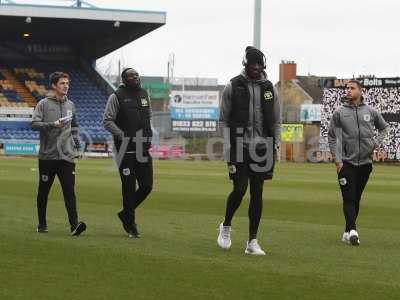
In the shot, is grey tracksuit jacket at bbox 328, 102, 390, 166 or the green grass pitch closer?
the green grass pitch

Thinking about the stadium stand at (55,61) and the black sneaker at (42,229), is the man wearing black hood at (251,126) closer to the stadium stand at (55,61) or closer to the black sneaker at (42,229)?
the black sneaker at (42,229)

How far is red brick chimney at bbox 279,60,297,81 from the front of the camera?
306 ft

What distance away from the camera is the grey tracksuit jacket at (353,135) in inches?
410

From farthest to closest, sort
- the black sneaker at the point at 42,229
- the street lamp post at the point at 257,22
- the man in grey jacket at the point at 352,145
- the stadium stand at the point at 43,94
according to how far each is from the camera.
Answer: the stadium stand at the point at 43,94, the street lamp post at the point at 257,22, the black sneaker at the point at 42,229, the man in grey jacket at the point at 352,145

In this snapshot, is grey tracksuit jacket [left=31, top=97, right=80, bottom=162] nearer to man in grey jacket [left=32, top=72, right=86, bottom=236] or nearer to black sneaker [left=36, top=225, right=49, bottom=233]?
man in grey jacket [left=32, top=72, right=86, bottom=236]

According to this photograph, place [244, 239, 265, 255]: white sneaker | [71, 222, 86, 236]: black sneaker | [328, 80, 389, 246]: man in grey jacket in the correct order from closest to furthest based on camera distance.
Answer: [244, 239, 265, 255]: white sneaker → [71, 222, 86, 236]: black sneaker → [328, 80, 389, 246]: man in grey jacket

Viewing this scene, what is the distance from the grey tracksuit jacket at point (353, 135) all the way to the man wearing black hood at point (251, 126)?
59.7 inches

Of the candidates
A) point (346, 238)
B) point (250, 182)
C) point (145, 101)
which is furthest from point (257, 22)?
point (250, 182)

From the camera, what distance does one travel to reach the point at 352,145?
1041cm

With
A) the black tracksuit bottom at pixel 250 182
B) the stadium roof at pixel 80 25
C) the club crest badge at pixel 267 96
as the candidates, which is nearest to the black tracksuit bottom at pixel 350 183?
the black tracksuit bottom at pixel 250 182

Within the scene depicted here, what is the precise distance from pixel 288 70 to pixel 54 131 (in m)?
85.3

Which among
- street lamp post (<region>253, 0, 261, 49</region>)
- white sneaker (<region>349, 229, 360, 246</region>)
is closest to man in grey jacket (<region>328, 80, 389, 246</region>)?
white sneaker (<region>349, 229, 360, 246</region>)

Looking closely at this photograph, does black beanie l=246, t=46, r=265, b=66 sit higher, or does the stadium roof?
the stadium roof

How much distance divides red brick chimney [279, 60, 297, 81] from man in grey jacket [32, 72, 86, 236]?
272ft
